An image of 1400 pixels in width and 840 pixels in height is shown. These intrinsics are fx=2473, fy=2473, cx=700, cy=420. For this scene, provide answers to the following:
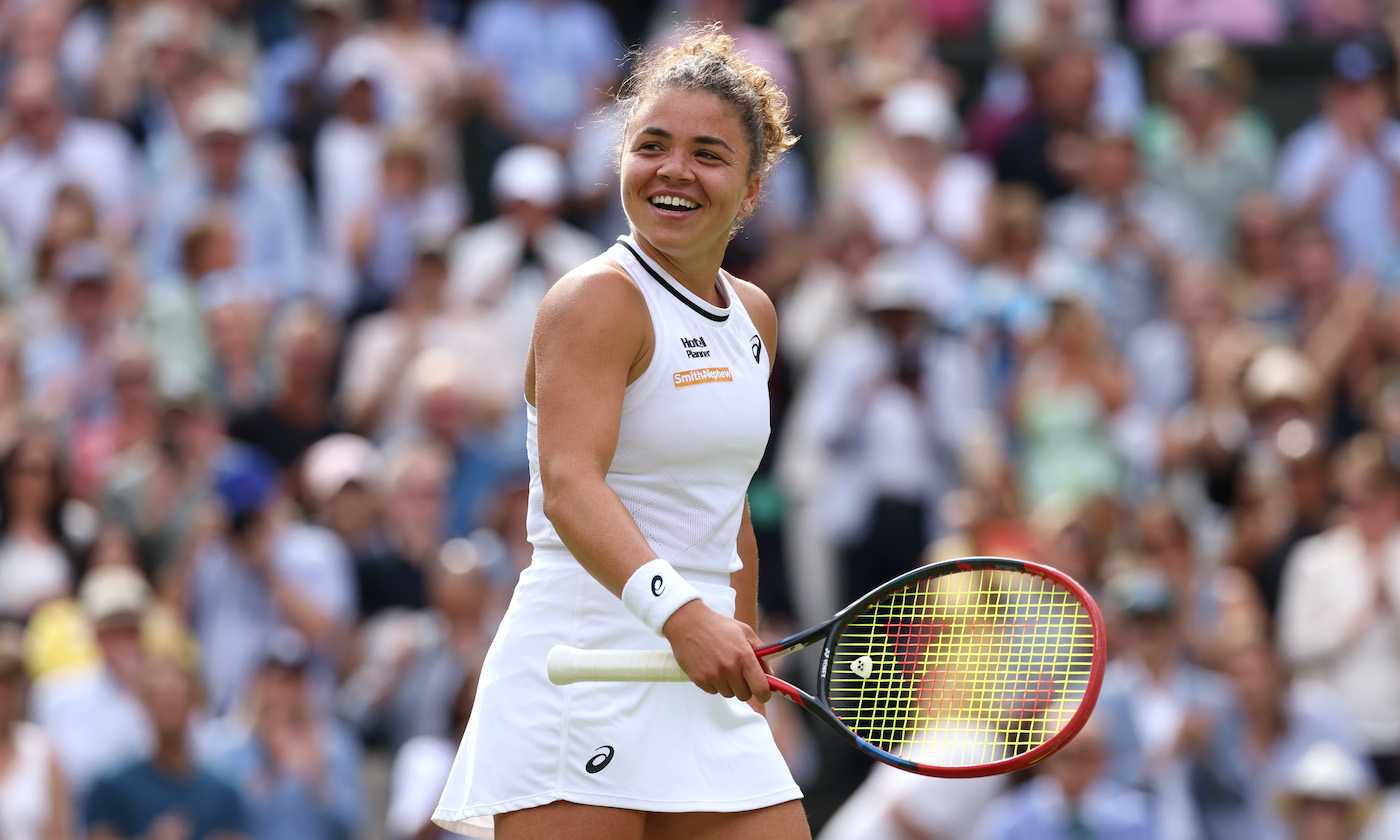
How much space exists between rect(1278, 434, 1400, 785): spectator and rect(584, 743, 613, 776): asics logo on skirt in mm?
5428

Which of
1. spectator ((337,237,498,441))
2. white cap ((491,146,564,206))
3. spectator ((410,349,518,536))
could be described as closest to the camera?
spectator ((410,349,518,536))

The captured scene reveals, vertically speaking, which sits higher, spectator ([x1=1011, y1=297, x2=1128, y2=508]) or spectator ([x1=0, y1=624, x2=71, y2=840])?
spectator ([x1=1011, y1=297, x2=1128, y2=508])

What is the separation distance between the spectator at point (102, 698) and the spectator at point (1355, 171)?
5522mm

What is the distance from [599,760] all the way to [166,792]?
4.21 meters

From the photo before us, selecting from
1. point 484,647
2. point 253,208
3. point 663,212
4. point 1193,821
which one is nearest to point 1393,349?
point 1193,821

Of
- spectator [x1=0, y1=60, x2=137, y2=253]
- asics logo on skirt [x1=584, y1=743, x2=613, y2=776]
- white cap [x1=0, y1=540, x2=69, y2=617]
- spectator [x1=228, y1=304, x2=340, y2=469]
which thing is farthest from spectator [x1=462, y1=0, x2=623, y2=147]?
asics logo on skirt [x1=584, y1=743, x2=613, y2=776]

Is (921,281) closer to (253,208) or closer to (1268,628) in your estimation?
(1268,628)

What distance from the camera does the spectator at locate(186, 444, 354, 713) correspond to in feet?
28.6

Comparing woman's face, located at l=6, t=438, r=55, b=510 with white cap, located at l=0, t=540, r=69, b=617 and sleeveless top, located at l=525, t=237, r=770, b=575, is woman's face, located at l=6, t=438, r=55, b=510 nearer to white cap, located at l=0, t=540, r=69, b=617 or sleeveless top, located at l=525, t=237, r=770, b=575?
white cap, located at l=0, t=540, r=69, b=617

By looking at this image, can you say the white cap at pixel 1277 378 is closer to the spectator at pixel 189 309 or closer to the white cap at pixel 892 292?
the white cap at pixel 892 292

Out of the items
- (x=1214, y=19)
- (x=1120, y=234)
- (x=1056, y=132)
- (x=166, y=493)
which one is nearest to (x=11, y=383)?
(x=166, y=493)

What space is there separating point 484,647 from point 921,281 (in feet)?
9.54

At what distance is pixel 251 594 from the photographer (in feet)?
28.7

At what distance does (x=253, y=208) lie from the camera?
34.7 ft
